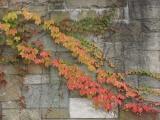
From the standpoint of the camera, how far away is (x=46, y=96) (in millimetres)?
3604

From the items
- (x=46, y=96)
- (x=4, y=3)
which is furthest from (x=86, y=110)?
(x=4, y=3)

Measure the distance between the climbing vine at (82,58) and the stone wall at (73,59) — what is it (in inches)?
3.3

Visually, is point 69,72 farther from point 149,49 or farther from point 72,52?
point 149,49

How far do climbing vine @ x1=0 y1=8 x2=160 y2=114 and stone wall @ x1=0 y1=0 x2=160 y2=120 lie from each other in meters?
0.08

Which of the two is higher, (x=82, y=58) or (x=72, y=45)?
(x=72, y=45)

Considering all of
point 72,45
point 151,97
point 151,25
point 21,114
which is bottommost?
point 21,114

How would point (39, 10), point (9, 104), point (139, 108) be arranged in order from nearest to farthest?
point (139, 108) → point (39, 10) → point (9, 104)

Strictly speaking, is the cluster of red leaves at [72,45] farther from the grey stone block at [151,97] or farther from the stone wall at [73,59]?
the grey stone block at [151,97]

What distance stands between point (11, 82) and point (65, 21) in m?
1.13

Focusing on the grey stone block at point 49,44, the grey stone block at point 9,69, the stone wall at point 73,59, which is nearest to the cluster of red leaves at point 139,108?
the stone wall at point 73,59

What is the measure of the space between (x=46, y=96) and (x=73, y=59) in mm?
632

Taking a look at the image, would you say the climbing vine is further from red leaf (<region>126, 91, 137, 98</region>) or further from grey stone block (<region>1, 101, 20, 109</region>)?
grey stone block (<region>1, 101, 20, 109</region>)

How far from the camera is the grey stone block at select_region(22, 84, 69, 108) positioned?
3.58 m

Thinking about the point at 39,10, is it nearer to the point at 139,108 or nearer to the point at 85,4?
the point at 85,4
